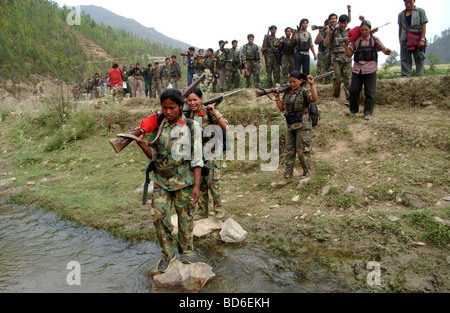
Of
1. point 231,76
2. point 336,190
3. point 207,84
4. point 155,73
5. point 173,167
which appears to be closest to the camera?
point 173,167

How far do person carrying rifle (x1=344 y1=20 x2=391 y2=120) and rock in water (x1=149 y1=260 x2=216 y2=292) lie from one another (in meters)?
5.03

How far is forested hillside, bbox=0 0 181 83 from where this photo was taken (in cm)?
3900

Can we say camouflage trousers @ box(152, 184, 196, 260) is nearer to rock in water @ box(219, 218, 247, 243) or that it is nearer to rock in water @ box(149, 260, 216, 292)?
rock in water @ box(149, 260, 216, 292)

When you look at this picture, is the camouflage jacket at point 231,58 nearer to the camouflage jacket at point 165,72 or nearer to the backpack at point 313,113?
the camouflage jacket at point 165,72

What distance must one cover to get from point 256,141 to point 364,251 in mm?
4039

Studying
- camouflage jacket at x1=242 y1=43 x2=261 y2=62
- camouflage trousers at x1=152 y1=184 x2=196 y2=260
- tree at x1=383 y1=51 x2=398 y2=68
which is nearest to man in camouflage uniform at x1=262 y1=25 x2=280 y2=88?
camouflage jacket at x1=242 y1=43 x2=261 y2=62

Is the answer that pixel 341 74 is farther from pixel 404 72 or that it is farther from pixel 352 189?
pixel 352 189

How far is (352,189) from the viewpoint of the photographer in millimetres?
4754

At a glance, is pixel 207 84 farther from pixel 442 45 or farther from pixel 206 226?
pixel 442 45

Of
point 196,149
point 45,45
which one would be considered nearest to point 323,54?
point 196,149

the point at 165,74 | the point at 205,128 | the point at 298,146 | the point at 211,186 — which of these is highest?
the point at 165,74

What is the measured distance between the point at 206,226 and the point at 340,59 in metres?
5.23

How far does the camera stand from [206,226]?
446cm
